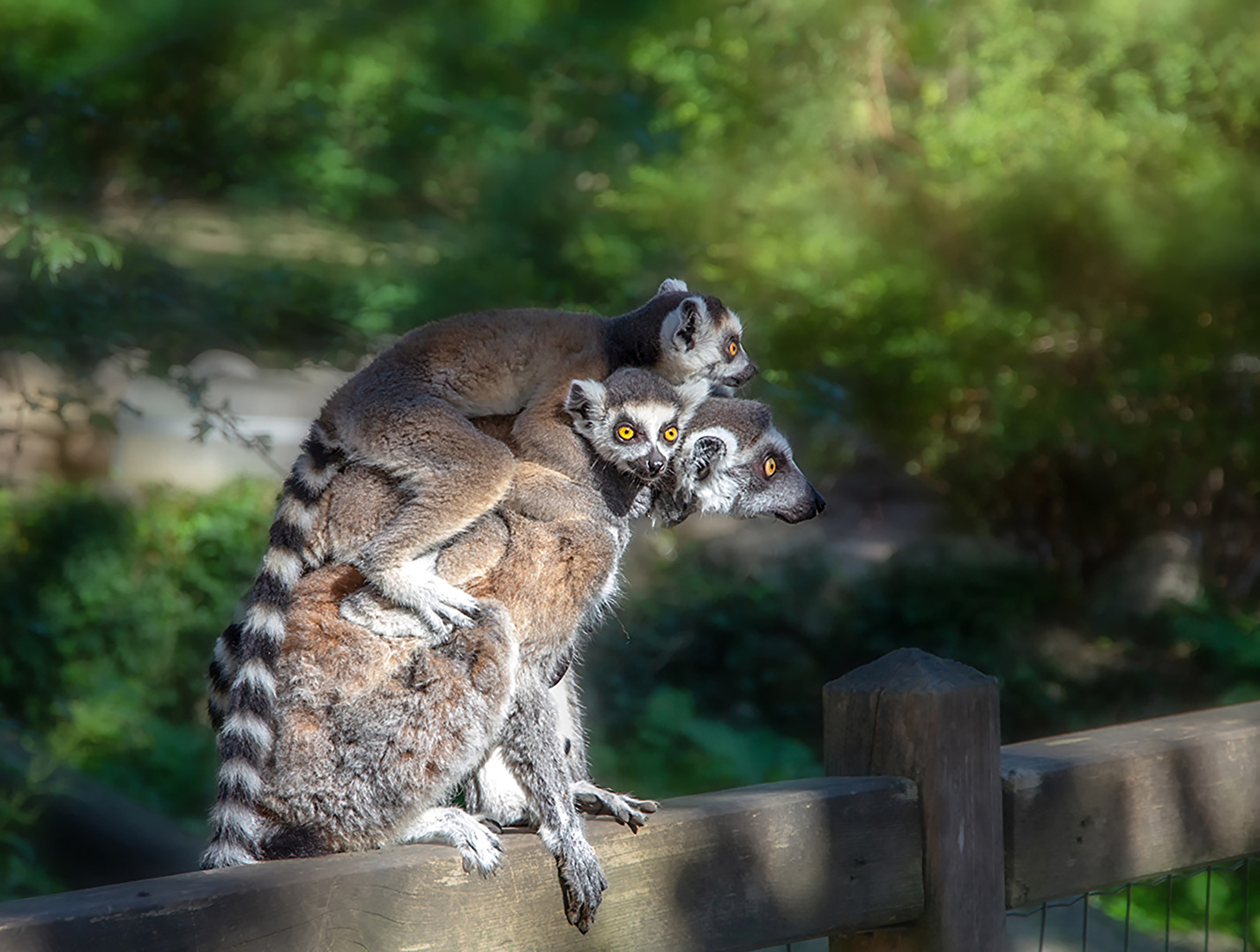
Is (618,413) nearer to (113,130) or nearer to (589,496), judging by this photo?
(589,496)

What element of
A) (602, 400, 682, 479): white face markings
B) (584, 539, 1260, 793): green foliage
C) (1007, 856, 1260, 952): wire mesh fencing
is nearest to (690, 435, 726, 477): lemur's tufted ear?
(602, 400, 682, 479): white face markings

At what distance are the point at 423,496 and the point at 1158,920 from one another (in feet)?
18.3

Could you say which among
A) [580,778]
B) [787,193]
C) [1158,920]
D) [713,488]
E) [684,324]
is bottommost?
[1158,920]

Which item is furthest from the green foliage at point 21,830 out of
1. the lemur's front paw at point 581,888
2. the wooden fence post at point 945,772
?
the wooden fence post at point 945,772

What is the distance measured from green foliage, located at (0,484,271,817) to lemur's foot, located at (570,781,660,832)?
4.53m

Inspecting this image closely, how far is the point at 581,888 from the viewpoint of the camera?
174cm

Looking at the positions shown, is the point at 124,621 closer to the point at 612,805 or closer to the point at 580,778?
the point at 580,778

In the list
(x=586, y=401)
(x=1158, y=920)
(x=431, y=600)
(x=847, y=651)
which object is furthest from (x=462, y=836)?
(x=847, y=651)

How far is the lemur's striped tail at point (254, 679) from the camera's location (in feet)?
6.47

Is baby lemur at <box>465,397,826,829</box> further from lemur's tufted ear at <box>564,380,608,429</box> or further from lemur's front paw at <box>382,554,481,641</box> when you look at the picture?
lemur's front paw at <box>382,554,481,641</box>

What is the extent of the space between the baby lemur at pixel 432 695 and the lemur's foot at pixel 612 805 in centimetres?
8

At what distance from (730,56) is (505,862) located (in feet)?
27.4

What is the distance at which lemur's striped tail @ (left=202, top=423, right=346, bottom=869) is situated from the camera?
1973 mm

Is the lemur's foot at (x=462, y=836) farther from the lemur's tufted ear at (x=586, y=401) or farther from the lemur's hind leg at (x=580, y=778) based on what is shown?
the lemur's tufted ear at (x=586, y=401)
